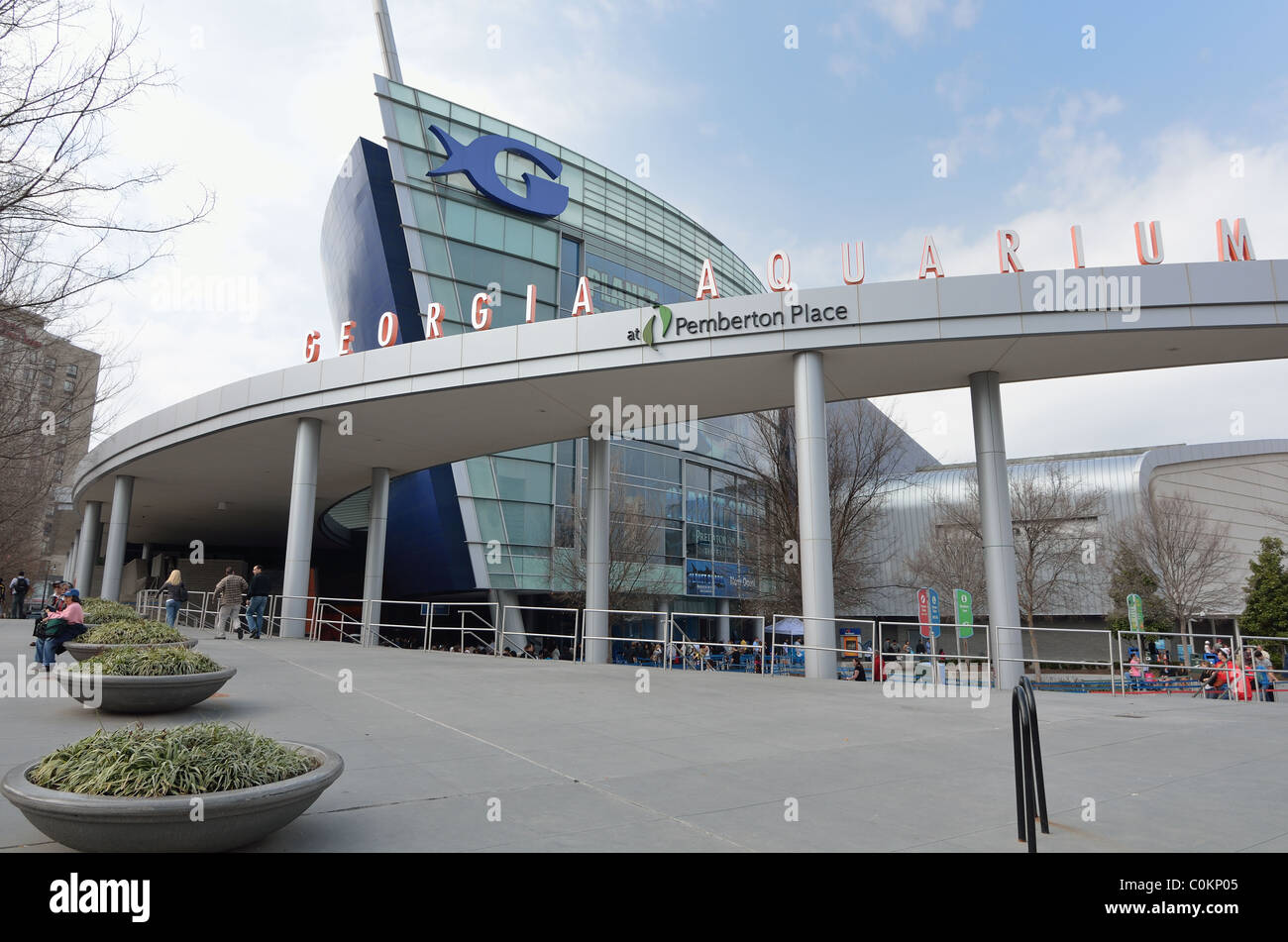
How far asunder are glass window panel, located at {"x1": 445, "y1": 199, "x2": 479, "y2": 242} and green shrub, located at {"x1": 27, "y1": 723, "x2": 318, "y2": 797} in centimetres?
3344

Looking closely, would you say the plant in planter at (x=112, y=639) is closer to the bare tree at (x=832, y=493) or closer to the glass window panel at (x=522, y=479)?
the bare tree at (x=832, y=493)

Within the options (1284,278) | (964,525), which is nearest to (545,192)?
(964,525)

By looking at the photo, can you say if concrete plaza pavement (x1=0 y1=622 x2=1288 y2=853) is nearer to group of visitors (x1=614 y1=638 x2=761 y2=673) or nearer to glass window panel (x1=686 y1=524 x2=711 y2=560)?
group of visitors (x1=614 y1=638 x2=761 y2=673)

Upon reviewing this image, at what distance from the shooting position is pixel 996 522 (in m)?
15.6

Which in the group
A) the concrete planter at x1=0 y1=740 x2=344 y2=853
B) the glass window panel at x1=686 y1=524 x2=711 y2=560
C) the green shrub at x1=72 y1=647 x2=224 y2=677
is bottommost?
the concrete planter at x1=0 y1=740 x2=344 y2=853

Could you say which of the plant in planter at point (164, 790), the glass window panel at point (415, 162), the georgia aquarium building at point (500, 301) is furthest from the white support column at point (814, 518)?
the glass window panel at point (415, 162)

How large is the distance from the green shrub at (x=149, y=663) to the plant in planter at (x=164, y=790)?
3.45m

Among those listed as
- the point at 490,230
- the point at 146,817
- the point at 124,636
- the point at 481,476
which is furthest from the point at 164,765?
the point at 490,230

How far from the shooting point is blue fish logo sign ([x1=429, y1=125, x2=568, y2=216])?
1387 inches

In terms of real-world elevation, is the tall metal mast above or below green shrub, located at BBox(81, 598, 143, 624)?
above

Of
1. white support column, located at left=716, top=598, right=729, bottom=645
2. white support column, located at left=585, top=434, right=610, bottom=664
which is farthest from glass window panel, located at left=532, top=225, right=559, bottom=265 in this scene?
white support column, located at left=585, top=434, right=610, bottom=664

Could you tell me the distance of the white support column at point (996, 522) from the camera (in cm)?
1453

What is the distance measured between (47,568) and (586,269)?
6321cm

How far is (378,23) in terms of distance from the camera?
125 ft
